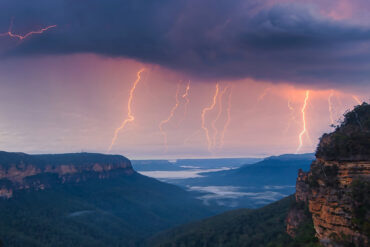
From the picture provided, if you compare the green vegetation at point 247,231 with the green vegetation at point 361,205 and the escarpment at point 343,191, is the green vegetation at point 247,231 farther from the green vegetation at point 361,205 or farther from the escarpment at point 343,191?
the green vegetation at point 361,205

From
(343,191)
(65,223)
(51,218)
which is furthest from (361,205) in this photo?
(51,218)

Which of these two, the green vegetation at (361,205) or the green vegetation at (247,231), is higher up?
the green vegetation at (361,205)

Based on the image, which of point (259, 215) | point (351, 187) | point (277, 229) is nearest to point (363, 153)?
point (351, 187)

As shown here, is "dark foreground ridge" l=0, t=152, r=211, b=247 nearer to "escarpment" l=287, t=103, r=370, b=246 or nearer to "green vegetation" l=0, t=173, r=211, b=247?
"green vegetation" l=0, t=173, r=211, b=247

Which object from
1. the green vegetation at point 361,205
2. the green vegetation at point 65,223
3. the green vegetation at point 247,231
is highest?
the green vegetation at point 361,205

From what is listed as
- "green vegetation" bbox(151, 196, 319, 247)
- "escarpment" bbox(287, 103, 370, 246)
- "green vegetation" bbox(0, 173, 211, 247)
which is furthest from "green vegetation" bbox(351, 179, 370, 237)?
"green vegetation" bbox(0, 173, 211, 247)

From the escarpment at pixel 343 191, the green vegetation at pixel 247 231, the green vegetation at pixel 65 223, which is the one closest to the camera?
the escarpment at pixel 343 191

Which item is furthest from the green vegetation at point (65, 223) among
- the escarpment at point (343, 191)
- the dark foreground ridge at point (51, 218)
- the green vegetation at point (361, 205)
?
the green vegetation at point (361, 205)

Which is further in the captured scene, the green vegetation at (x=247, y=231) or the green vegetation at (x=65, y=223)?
the green vegetation at (x=65, y=223)

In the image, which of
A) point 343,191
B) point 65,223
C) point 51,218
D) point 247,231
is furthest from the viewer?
point 65,223

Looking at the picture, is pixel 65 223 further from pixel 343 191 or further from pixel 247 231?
pixel 343 191
